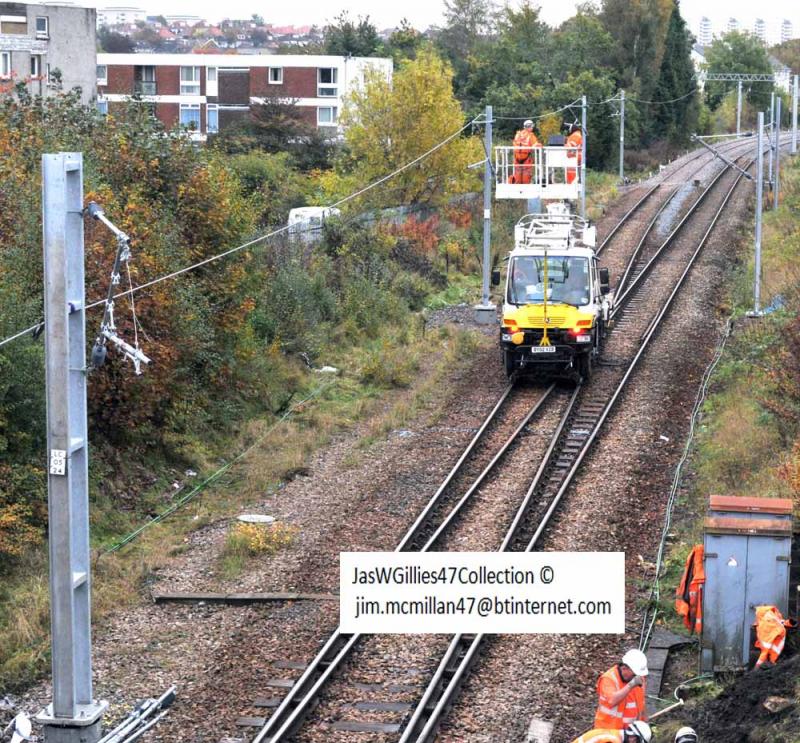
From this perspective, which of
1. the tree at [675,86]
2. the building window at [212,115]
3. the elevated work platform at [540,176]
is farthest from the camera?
the tree at [675,86]

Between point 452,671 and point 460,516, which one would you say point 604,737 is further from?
point 460,516

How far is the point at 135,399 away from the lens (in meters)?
18.7

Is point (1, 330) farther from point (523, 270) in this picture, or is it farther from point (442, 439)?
point (523, 270)

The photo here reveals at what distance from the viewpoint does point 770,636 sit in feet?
38.0

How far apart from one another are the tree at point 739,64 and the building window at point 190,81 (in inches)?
1936

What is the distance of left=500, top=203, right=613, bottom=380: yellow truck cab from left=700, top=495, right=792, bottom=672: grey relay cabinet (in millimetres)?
10563

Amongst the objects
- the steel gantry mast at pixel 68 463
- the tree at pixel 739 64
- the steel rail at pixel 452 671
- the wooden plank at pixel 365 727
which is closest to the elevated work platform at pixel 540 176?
the steel rail at pixel 452 671

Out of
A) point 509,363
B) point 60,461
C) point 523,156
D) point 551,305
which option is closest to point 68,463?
point 60,461

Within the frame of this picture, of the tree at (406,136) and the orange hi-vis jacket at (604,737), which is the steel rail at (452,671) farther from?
the tree at (406,136)

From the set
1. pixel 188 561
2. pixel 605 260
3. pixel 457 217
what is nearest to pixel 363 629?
pixel 188 561

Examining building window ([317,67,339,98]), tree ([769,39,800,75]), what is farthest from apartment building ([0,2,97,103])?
tree ([769,39,800,75])

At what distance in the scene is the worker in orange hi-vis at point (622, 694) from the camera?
33.0 feet

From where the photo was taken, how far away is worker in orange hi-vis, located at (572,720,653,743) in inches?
381

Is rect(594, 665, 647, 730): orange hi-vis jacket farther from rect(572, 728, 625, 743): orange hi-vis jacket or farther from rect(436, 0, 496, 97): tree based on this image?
rect(436, 0, 496, 97): tree
